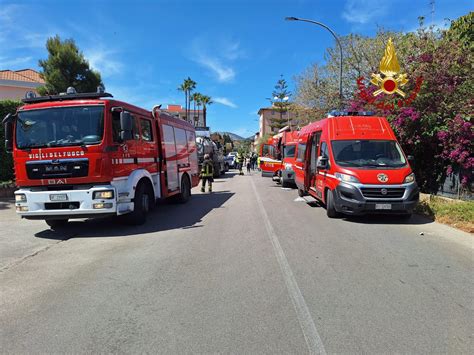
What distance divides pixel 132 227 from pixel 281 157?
13039 millimetres

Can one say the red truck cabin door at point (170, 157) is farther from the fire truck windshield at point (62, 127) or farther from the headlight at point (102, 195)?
the headlight at point (102, 195)

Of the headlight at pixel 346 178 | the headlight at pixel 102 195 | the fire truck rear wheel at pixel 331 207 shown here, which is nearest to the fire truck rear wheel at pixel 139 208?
the headlight at pixel 102 195

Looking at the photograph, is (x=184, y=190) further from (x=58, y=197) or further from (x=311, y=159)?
(x=58, y=197)

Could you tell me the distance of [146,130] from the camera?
993 centimetres

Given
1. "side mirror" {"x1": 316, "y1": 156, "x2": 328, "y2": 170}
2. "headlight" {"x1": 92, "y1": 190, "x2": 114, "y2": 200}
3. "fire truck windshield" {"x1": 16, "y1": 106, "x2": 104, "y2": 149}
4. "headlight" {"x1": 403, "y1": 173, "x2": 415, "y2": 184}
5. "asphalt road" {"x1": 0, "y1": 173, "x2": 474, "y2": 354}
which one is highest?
"fire truck windshield" {"x1": 16, "y1": 106, "x2": 104, "y2": 149}

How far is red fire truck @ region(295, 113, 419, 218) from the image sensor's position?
28.0 ft

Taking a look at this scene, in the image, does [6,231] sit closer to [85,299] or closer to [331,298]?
[85,299]

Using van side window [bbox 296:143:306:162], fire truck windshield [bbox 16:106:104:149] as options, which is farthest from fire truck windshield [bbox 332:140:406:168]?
fire truck windshield [bbox 16:106:104:149]

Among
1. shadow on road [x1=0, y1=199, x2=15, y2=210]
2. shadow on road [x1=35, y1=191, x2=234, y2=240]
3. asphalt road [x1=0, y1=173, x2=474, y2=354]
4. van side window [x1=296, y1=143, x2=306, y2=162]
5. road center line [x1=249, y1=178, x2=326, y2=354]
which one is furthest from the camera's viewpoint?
van side window [x1=296, y1=143, x2=306, y2=162]

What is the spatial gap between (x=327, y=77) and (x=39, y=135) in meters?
23.3

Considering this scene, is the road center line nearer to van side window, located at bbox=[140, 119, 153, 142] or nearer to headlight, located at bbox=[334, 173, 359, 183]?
headlight, located at bbox=[334, 173, 359, 183]

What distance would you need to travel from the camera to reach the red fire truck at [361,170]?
8.54m

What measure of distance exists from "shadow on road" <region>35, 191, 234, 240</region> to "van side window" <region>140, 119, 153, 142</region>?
218 cm

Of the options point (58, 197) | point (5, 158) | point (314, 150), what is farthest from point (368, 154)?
point (5, 158)
